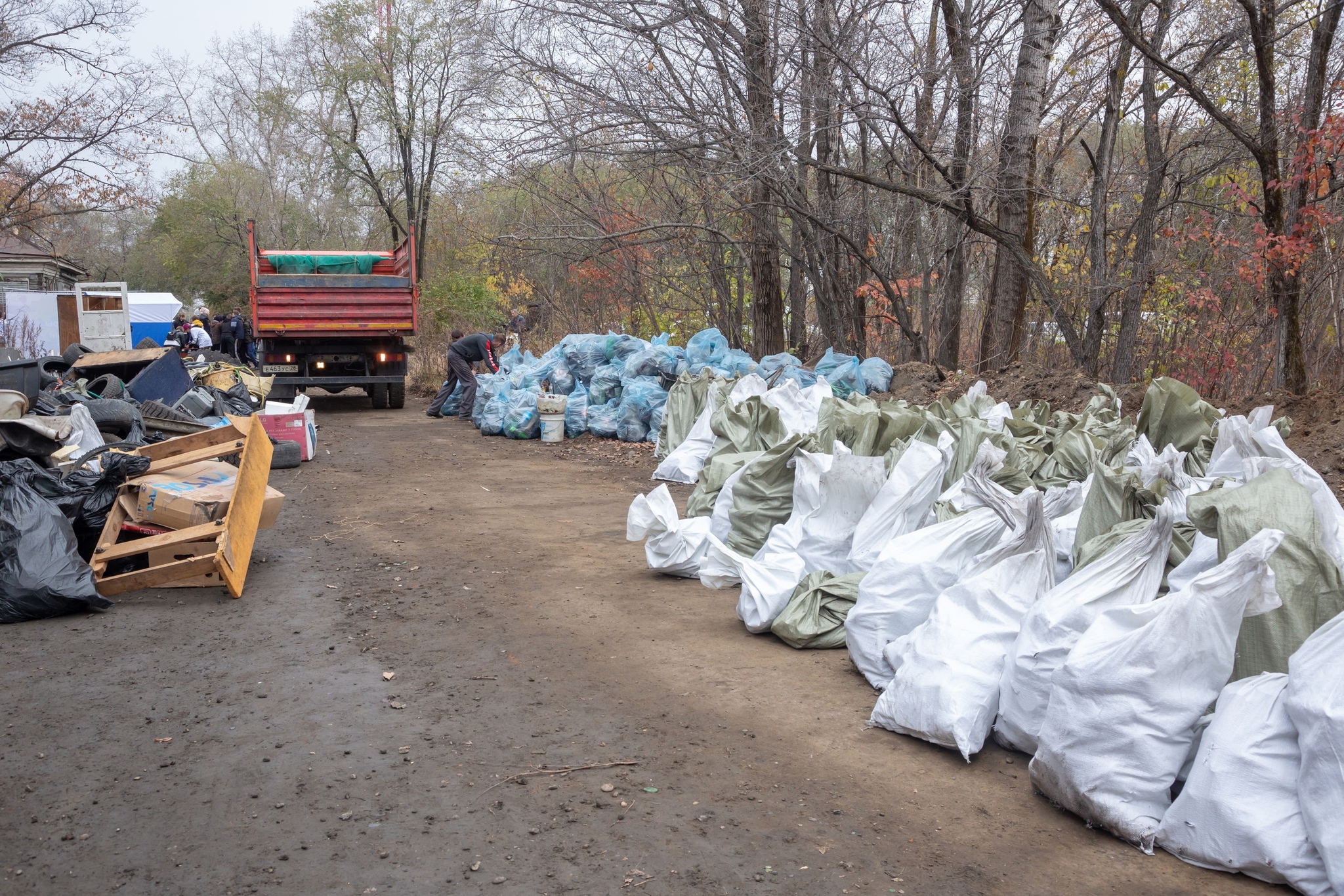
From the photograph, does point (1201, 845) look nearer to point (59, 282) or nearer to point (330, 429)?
point (330, 429)

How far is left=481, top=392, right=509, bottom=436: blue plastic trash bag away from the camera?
12148 millimetres

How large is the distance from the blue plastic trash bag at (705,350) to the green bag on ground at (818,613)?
6446 millimetres

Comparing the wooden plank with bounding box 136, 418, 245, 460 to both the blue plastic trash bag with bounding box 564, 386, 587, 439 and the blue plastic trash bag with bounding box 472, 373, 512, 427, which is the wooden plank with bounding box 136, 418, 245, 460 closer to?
the blue plastic trash bag with bounding box 564, 386, 587, 439

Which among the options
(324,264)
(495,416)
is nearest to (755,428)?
(495,416)

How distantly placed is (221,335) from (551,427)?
44.0ft

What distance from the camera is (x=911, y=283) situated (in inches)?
517

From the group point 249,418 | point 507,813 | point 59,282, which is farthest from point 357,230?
point 507,813

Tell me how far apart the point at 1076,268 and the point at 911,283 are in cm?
295

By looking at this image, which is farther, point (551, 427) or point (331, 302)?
point (331, 302)

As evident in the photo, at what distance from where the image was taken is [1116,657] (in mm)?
2648

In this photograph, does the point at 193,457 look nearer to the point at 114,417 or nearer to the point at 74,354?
the point at 114,417

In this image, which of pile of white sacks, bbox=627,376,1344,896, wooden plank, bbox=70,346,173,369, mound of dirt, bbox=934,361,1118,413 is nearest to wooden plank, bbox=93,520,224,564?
pile of white sacks, bbox=627,376,1344,896

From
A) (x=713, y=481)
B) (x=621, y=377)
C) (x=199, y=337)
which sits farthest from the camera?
(x=199, y=337)

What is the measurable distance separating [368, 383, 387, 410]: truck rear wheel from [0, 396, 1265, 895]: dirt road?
408 inches
